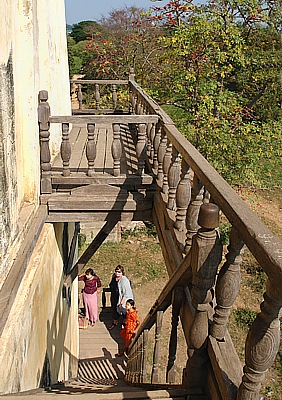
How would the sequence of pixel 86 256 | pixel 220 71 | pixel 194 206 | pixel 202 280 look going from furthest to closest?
pixel 220 71, pixel 86 256, pixel 194 206, pixel 202 280

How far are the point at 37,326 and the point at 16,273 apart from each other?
0.81 metres

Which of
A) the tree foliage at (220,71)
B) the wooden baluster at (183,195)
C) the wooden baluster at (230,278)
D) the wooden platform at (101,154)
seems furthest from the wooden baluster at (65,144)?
the tree foliage at (220,71)

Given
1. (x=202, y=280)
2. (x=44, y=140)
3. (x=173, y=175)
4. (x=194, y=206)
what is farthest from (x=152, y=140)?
(x=202, y=280)

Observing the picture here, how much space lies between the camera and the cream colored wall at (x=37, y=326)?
2789mm

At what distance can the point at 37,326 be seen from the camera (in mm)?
3666

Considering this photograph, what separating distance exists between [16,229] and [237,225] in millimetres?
2092

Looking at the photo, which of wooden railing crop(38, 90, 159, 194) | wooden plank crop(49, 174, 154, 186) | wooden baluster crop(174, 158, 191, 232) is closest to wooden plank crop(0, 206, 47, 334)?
wooden railing crop(38, 90, 159, 194)

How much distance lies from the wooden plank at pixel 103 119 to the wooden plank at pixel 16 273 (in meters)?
1.04

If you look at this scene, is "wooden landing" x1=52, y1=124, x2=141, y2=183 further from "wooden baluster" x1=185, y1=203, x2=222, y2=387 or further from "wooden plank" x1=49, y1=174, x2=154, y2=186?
"wooden baluster" x1=185, y1=203, x2=222, y2=387

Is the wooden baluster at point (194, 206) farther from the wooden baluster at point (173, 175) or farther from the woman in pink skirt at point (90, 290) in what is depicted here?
the woman in pink skirt at point (90, 290)

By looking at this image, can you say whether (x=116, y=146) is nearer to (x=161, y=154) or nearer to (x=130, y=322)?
(x=161, y=154)

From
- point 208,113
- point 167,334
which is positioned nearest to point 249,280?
point 167,334

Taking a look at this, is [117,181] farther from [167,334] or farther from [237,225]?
[167,334]

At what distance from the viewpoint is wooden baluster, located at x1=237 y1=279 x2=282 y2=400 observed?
57.3 inches
